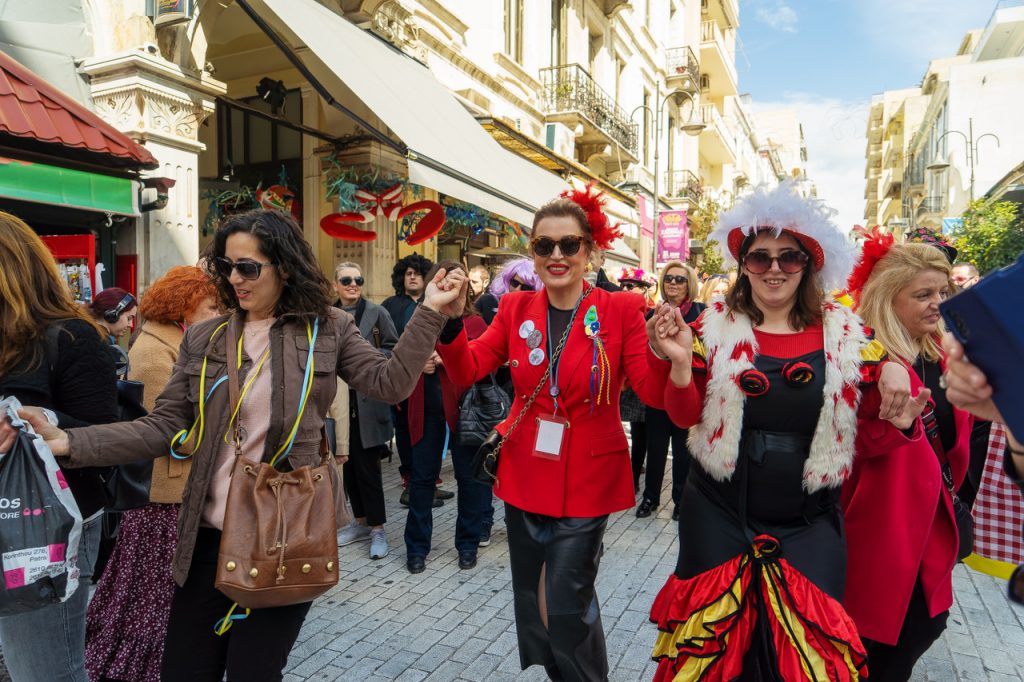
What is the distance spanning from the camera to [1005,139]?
33094 millimetres

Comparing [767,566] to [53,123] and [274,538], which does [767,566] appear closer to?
[274,538]

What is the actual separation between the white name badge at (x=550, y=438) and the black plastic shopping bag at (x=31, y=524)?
4.95 ft

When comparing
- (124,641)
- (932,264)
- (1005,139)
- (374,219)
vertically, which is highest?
(1005,139)

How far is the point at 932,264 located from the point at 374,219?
7.33 m

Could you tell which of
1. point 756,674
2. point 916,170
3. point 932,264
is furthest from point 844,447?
point 916,170

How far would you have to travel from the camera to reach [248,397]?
84.8 inches

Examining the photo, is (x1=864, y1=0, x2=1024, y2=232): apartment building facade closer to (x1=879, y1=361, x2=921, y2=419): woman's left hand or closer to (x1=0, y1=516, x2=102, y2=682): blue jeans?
(x1=879, y1=361, x2=921, y2=419): woman's left hand

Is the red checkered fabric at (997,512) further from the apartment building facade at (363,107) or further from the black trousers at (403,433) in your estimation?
the black trousers at (403,433)

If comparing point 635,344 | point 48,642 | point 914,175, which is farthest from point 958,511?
point 914,175

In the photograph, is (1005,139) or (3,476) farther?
(1005,139)

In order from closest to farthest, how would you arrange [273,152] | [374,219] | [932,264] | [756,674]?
1. [756,674]
2. [932,264]
3. [374,219]
4. [273,152]

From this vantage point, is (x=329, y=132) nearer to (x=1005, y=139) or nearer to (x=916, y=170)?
(x=1005, y=139)

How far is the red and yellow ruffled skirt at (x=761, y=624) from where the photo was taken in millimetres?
2066

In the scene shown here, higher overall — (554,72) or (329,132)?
(554,72)
